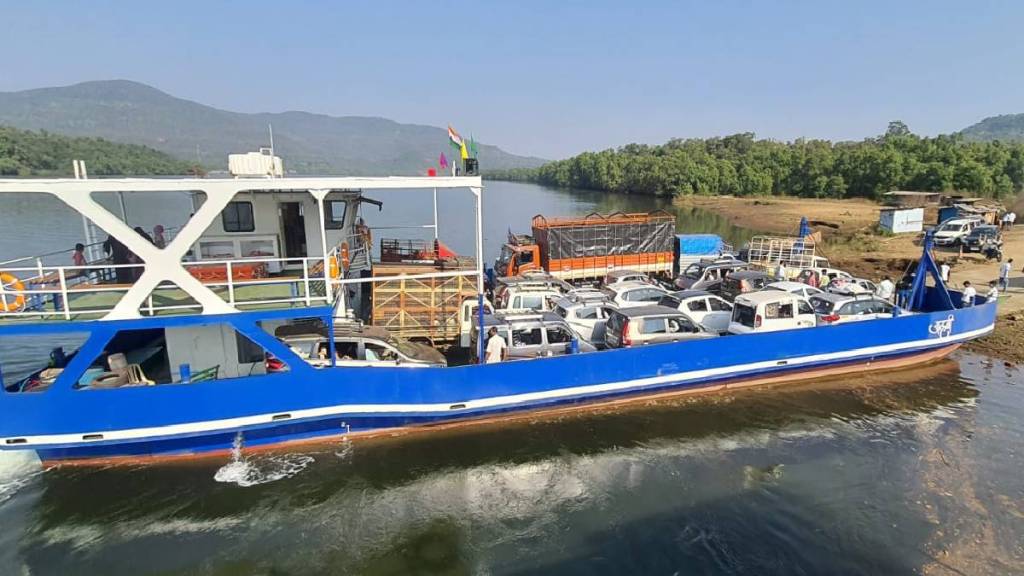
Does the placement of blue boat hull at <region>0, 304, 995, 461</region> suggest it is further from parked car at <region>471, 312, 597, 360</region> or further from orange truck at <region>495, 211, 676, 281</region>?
orange truck at <region>495, 211, 676, 281</region>

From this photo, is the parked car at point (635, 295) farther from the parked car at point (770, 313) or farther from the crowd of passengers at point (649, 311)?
the parked car at point (770, 313)

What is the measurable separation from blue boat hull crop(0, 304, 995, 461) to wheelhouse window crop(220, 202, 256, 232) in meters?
3.02

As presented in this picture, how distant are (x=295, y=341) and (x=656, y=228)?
13884 millimetres

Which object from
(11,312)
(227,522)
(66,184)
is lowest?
(227,522)

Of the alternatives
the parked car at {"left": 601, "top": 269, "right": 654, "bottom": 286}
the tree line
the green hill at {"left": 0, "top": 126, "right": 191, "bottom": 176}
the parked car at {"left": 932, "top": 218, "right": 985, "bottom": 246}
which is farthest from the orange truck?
the green hill at {"left": 0, "top": 126, "right": 191, "bottom": 176}

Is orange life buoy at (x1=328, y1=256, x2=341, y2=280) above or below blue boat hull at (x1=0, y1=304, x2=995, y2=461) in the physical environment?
above

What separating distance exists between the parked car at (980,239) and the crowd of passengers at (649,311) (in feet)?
43.6

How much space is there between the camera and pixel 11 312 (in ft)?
27.5

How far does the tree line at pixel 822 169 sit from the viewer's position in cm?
5384

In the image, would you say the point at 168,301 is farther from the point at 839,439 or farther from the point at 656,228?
the point at 656,228

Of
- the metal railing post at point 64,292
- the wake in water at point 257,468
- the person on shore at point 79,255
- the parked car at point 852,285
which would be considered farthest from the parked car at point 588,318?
the person on shore at point 79,255

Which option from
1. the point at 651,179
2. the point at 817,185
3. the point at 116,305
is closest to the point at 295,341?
the point at 116,305

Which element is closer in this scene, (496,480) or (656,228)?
(496,480)

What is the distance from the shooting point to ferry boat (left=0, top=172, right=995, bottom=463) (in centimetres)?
828
